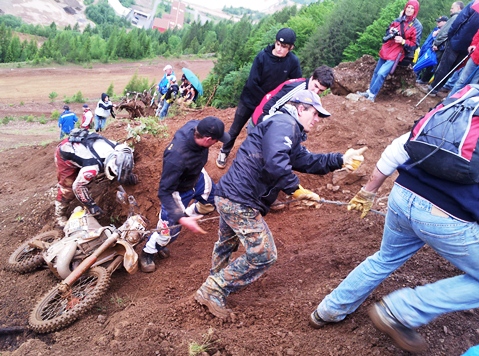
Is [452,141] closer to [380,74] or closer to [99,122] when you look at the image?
[380,74]

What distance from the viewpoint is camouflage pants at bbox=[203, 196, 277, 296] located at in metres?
3.17

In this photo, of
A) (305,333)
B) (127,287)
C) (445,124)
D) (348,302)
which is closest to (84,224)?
(127,287)

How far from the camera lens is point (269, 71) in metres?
5.22

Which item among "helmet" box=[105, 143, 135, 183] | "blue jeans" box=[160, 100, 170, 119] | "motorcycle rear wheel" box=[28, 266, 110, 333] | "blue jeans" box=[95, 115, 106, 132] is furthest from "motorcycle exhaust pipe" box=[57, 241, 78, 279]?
"blue jeans" box=[95, 115, 106, 132]

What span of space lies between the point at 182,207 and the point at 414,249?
2700 millimetres

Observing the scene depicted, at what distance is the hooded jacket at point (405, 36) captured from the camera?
7.32m

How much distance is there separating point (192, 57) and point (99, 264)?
45918mm

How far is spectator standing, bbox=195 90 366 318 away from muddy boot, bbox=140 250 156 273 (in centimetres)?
149

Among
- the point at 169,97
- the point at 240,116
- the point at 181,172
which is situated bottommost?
the point at 169,97

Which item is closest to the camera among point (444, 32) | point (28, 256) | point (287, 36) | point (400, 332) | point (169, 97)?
point (400, 332)

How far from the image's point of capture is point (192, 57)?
47.2 metres

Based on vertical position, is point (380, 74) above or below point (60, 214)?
above

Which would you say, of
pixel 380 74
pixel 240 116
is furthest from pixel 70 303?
pixel 380 74

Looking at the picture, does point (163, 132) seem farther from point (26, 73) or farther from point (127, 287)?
point (26, 73)
